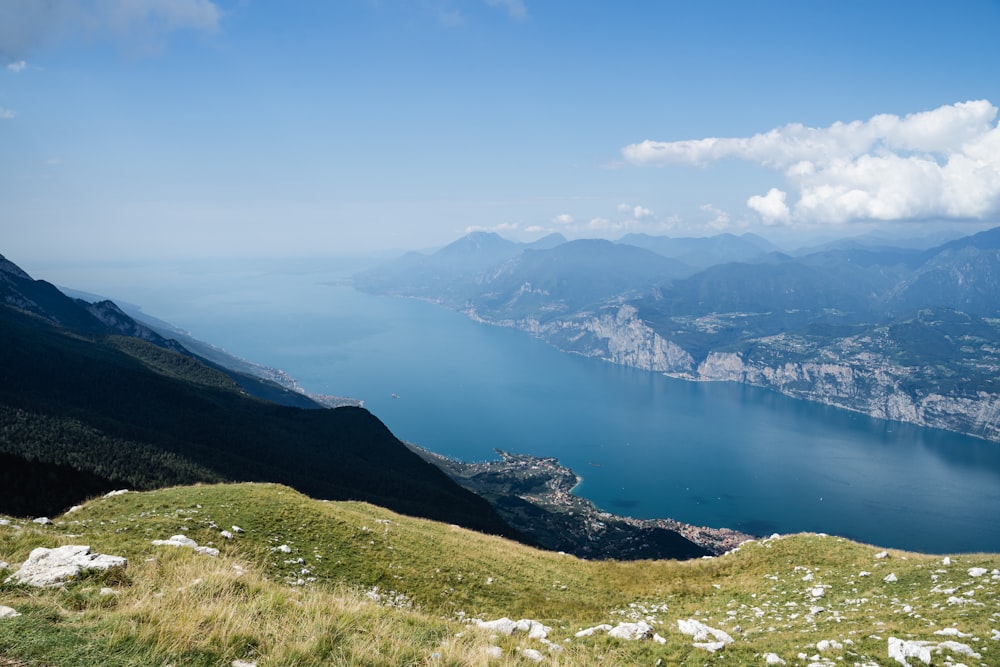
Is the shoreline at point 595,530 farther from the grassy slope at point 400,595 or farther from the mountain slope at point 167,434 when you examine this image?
the grassy slope at point 400,595

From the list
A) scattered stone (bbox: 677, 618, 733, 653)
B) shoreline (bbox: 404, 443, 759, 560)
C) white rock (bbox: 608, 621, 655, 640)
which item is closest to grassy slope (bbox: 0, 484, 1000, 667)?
scattered stone (bbox: 677, 618, 733, 653)

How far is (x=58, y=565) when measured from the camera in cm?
853

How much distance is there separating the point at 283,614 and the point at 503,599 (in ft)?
43.0

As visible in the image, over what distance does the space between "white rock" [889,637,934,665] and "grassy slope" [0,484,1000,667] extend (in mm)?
247

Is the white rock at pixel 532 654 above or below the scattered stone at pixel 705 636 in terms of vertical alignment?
above

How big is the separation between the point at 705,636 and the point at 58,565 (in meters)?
13.3

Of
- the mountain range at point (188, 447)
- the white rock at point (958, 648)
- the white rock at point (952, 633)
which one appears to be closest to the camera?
the white rock at point (958, 648)

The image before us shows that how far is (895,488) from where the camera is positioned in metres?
196

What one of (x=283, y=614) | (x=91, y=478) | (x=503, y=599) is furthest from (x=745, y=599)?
(x=91, y=478)

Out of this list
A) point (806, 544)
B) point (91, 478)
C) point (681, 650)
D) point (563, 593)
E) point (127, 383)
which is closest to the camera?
point (681, 650)

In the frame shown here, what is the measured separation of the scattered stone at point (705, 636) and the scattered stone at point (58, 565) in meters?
11.6

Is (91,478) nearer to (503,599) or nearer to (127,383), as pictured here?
(127,383)

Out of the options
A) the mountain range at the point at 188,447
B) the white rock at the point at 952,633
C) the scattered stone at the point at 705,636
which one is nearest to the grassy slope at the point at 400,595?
the white rock at the point at 952,633

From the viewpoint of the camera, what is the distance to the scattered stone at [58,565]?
784 centimetres
